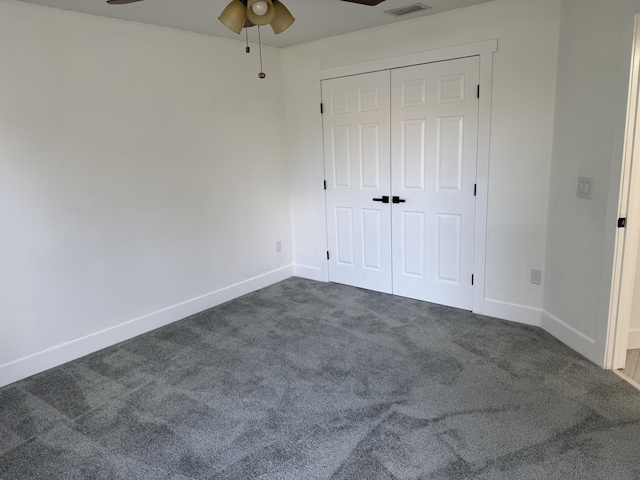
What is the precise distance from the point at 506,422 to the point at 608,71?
6.90ft

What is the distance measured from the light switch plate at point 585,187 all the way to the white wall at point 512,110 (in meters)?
0.35

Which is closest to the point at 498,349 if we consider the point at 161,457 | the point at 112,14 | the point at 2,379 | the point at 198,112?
the point at 161,457

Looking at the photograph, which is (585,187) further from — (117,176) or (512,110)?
(117,176)

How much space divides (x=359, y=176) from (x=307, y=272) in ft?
4.23

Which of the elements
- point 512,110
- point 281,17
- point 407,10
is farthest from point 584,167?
point 281,17

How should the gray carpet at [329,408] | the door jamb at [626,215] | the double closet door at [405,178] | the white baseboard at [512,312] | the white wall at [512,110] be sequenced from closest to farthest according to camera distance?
1. the gray carpet at [329,408]
2. the door jamb at [626,215]
3. the white wall at [512,110]
4. the white baseboard at [512,312]
5. the double closet door at [405,178]

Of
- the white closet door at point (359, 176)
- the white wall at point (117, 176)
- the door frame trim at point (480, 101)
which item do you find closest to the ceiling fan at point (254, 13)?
the white wall at point (117, 176)

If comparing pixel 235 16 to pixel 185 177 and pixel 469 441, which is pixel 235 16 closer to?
pixel 185 177

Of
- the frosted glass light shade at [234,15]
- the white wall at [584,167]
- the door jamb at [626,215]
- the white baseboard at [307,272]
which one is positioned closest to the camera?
the frosted glass light shade at [234,15]

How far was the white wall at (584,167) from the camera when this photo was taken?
261 cm

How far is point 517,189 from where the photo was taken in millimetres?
3363

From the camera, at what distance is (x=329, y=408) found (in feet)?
8.15

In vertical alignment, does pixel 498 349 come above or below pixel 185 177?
below

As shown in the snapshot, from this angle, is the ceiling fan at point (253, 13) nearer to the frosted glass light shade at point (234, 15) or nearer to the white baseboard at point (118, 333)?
the frosted glass light shade at point (234, 15)
